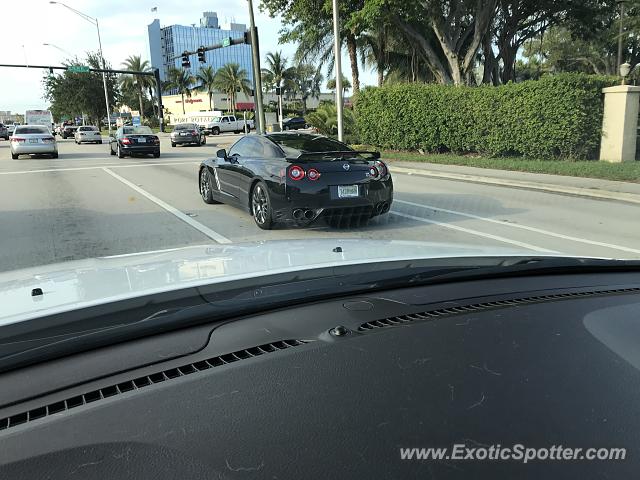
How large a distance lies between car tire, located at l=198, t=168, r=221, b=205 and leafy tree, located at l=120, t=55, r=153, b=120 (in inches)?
3437

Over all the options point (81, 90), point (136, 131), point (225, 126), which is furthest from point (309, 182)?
point (81, 90)

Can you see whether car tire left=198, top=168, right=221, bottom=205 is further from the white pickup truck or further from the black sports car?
the white pickup truck

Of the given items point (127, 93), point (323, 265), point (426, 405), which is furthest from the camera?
point (127, 93)

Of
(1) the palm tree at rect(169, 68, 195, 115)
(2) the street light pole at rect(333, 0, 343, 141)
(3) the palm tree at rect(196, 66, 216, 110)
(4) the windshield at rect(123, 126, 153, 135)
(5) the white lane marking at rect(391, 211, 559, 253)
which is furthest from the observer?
(1) the palm tree at rect(169, 68, 195, 115)

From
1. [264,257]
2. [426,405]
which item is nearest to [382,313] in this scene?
[426,405]

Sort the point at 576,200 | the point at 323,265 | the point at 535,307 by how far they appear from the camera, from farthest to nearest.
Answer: the point at 576,200 < the point at 323,265 < the point at 535,307

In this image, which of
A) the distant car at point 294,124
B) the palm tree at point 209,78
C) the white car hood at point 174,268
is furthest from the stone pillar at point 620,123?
the palm tree at point 209,78

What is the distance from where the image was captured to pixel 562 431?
4.92 feet

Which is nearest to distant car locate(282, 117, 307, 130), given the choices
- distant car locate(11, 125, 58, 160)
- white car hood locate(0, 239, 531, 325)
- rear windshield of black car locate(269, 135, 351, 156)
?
distant car locate(11, 125, 58, 160)

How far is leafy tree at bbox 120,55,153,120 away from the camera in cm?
9094

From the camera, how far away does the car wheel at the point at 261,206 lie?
8406 millimetres

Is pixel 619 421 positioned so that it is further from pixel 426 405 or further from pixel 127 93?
pixel 127 93

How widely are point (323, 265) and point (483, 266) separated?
0.77 meters

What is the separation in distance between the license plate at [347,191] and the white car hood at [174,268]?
444cm
